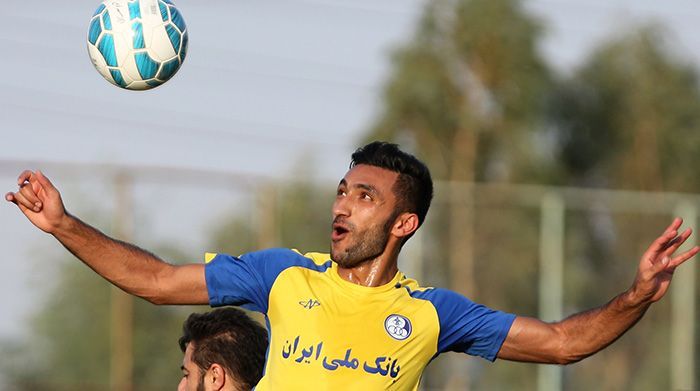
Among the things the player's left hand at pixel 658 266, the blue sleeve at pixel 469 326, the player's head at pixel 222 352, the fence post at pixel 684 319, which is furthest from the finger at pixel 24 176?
the fence post at pixel 684 319

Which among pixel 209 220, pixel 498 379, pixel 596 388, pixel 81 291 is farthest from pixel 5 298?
pixel 596 388

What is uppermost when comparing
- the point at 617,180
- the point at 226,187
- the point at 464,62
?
the point at 464,62

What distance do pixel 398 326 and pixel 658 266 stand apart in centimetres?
100

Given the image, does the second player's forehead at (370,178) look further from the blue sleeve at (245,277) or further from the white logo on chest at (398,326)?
the white logo on chest at (398,326)

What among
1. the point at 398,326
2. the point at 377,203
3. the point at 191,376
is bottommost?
the point at 191,376

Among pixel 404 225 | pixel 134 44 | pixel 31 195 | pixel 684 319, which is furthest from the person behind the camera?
pixel 684 319

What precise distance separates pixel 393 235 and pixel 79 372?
11.1 m

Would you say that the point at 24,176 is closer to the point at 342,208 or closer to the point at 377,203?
the point at 342,208

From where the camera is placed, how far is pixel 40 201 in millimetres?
4793

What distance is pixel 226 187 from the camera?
1658 cm

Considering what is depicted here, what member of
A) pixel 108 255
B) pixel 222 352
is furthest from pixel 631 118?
pixel 108 255

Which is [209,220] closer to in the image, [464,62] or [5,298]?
[5,298]

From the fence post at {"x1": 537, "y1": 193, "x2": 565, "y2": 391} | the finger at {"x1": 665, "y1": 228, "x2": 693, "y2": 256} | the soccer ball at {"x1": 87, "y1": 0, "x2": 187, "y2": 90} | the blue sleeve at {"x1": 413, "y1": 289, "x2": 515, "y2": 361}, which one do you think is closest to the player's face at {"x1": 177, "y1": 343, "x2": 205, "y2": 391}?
the blue sleeve at {"x1": 413, "y1": 289, "x2": 515, "y2": 361}

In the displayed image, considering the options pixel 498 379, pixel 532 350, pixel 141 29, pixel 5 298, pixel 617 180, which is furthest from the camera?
pixel 617 180
